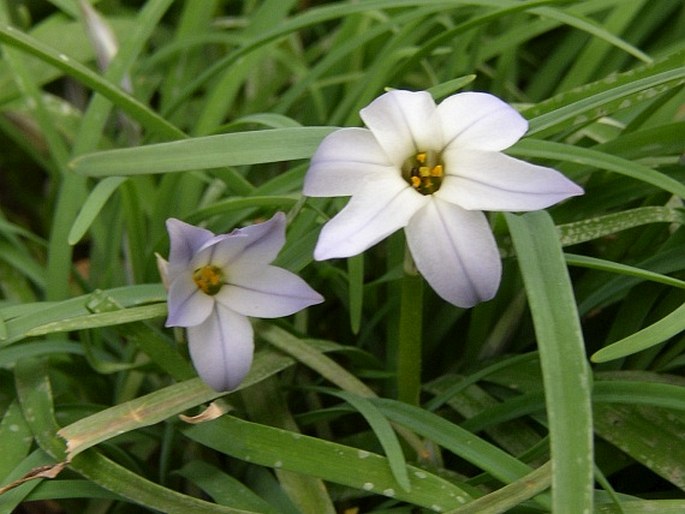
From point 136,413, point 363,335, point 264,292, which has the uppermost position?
point 363,335

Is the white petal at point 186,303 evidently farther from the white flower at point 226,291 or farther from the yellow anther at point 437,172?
the yellow anther at point 437,172

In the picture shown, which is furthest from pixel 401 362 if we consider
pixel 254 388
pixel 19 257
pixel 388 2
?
pixel 19 257

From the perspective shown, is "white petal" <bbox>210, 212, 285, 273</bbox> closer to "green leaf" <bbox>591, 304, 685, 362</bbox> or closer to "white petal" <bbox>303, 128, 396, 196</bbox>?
"white petal" <bbox>303, 128, 396, 196</bbox>

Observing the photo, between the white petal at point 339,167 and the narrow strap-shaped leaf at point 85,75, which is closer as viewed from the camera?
the white petal at point 339,167

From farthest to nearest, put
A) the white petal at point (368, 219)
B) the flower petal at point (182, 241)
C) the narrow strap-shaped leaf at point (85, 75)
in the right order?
1. the narrow strap-shaped leaf at point (85, 75)
2. the flower petal at point (182, 241)
3. the white petal at point (368, 219)

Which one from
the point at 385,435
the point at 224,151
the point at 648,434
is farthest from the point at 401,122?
the point at 648,434

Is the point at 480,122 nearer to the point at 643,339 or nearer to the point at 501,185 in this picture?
the point at 501,185

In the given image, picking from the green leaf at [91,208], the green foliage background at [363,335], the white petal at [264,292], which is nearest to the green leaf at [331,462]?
the green foliage background at [363,335]
